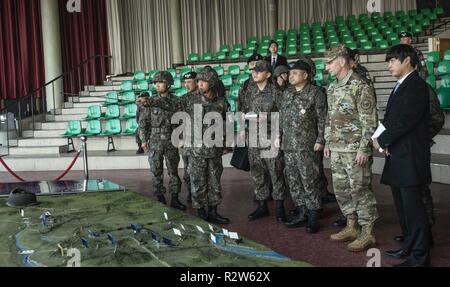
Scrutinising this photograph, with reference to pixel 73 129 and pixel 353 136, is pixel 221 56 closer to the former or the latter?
pixel 73 129

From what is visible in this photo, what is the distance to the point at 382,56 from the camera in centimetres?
1221

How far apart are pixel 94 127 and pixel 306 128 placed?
6.60 meters

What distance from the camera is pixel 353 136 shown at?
3834 millimetres

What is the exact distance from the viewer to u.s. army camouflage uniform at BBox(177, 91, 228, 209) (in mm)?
4766

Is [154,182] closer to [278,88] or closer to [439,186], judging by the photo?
[278,88]

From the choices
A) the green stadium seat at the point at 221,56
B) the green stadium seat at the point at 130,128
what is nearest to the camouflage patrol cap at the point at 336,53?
the green stadium seat at the point at 130,128

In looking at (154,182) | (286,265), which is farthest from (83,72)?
(286,265)

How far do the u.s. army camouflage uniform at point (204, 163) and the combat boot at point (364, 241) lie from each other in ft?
4.84

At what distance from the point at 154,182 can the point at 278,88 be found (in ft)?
5.75

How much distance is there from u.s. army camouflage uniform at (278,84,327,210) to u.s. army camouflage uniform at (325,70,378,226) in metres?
0.36

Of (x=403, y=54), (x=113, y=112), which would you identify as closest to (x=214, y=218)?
(x=403, y=54)

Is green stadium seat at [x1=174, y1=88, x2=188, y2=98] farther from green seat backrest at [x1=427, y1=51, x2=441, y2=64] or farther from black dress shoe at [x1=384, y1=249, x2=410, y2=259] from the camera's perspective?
black dress shoe at [x1=384, y1=249, x2=410, y2=259]

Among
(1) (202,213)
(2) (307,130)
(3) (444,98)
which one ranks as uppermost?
(3) (444,98)

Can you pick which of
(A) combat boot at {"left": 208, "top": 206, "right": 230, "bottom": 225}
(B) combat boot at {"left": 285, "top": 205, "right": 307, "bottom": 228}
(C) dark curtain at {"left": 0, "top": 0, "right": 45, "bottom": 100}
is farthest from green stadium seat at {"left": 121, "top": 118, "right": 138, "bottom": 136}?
(B) combat boot at {"left": 285, "top": 205, "right": 307, "bottom": 228}
